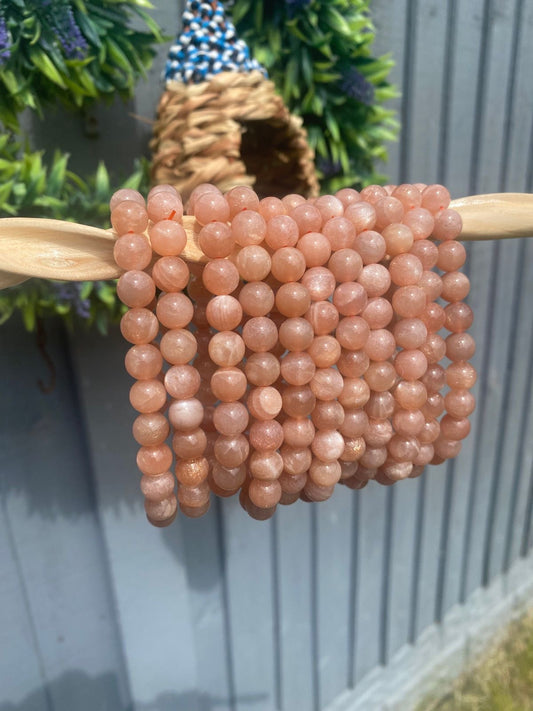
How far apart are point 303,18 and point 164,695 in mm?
967

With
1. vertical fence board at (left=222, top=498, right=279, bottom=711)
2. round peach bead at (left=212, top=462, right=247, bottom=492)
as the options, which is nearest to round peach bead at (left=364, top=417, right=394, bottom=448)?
round peach bead at (left=212, top=462, right=247, bottom=492)

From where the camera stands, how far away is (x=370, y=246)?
0.36 meters

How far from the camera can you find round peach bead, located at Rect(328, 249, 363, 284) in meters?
0.35

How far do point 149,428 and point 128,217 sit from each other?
0.43 ft

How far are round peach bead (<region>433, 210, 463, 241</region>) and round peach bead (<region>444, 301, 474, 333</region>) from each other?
61mm

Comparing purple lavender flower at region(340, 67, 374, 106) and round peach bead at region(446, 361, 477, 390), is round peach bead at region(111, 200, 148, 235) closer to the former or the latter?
round peach bead at region(446, 361, 477, 390)

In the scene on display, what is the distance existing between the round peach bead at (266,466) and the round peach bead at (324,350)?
2.8 inches

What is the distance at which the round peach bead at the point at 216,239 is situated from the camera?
320 mm

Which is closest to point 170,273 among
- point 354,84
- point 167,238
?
point 167,238

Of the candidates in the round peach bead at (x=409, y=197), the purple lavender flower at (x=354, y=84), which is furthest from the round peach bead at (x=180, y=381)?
the purple lavender flower at (x=354, y=84)

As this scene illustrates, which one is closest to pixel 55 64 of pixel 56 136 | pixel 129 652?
pixel 56 136

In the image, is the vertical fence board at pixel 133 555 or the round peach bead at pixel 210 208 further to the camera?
the vertical fence board at pixel 133 555

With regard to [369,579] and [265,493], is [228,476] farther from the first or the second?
[369,579]

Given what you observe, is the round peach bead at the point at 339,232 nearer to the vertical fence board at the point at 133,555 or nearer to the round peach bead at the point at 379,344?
the round peach bead at the point at 379,344
